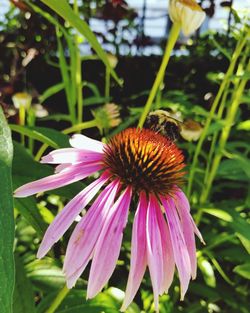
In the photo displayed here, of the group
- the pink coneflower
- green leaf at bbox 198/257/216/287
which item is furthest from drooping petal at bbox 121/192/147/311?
green leaf at bbox 198/257/216/287

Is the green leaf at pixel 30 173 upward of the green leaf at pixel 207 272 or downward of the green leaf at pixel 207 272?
upward

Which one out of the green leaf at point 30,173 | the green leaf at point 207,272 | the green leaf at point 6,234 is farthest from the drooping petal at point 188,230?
the green leaf at point 207,272

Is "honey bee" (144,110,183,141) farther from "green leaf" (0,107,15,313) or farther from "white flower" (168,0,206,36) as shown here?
"green leaf" (0,107,15,313)

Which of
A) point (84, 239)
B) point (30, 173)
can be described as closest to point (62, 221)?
point (84, 239)

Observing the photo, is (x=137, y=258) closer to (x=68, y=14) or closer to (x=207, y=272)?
(x=68, y=14)

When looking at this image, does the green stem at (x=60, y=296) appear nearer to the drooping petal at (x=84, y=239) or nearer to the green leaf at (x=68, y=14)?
the drooping petal at (x=84, y=239)

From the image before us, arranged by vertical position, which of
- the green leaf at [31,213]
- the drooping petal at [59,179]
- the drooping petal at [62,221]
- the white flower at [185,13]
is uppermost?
the white flower at [185,13]

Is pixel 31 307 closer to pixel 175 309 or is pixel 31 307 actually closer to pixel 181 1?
pixel 181 1
